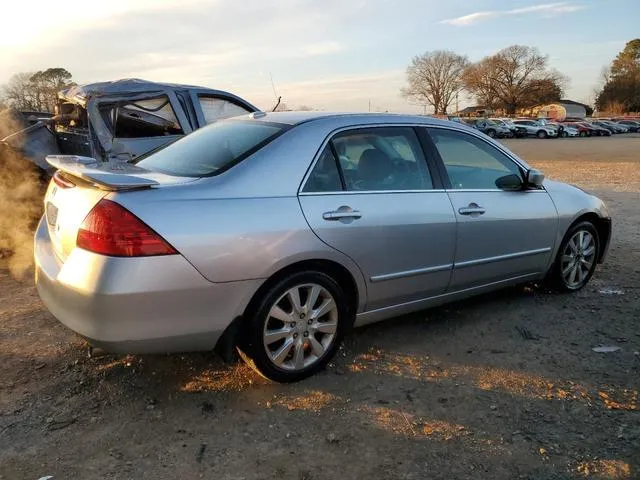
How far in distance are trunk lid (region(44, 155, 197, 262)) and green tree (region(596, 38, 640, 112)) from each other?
105 metres

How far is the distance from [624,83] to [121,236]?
108 metres

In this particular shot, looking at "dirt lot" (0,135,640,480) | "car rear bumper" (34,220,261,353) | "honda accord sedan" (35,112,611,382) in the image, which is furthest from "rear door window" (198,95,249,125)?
"car rear bumper" (34,220,261,353)

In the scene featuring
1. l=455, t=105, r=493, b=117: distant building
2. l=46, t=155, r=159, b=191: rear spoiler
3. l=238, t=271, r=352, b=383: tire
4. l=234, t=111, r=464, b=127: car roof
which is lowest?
l=238, t=271, r=352, b=383: tire

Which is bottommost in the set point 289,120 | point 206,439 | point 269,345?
point 206,439

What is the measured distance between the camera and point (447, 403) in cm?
307

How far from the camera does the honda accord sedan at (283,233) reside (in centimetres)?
268

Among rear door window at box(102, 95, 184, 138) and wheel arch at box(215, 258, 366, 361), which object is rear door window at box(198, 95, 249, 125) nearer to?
rear door window at box(102, 95, 184, 138)

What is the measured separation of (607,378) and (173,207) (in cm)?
267

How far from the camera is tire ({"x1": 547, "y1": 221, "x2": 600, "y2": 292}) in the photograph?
4.72m

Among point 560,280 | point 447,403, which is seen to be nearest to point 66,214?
point 447,403

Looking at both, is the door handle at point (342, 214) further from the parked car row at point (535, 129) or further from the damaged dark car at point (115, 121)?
the parked car row at point (535, 129)

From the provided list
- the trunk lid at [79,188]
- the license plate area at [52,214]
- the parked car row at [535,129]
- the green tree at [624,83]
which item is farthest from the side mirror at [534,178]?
the green tree at [624,83]

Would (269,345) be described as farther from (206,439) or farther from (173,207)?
(173,207)

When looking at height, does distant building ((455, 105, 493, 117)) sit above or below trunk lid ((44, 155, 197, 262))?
above
